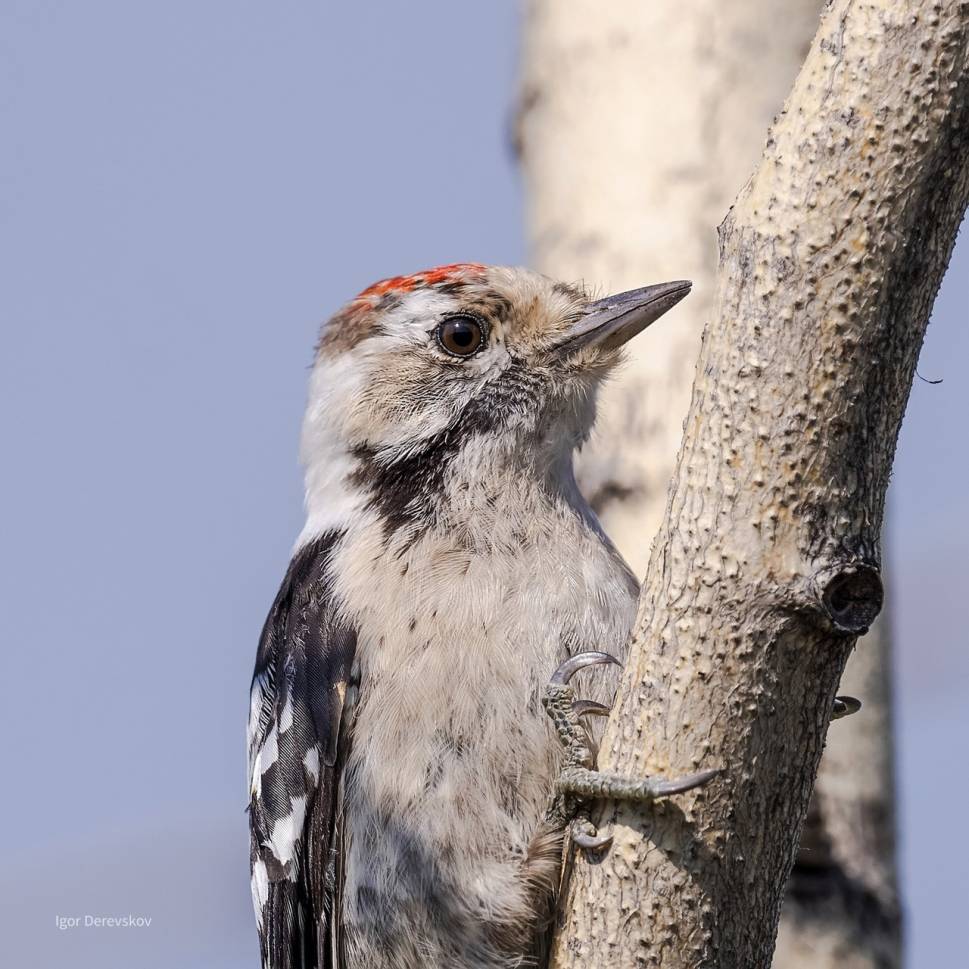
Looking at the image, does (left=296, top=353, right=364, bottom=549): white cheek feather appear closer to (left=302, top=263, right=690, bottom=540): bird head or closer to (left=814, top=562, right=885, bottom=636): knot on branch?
(left=302, top=263, right=690, bottom=540): bird head

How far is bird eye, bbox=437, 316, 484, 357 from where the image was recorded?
4602 mm

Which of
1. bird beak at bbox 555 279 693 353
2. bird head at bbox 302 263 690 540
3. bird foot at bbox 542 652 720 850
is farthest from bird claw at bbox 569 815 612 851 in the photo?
bird beak at bbox 555 279 693 353

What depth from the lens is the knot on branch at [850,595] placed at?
8.84 feet

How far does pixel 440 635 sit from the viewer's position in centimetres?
386

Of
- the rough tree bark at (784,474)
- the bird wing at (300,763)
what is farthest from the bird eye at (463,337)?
the rough tree bark at (784,474)

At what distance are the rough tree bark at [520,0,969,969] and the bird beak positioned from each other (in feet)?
5.28

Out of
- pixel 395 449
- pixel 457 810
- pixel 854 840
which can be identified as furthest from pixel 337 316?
pixel 854 840

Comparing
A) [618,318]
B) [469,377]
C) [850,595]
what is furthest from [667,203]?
[850,595]

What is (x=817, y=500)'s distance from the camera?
271 cm

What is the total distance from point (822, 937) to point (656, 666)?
6.54 ft

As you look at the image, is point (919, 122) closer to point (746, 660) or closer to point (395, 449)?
point (746, 660)

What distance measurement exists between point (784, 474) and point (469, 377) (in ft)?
6.36

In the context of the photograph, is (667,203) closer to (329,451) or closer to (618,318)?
(618,318)

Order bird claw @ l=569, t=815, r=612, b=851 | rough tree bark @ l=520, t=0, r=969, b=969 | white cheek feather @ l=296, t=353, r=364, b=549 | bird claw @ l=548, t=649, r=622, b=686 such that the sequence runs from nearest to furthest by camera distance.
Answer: rough tree bark @ l=520, t=0, r=969, b=969 → bird claw @ l=569, t=815, r=612, b=851 → bird claw @ l=548, t=649, r=622, b=686 → white cheek feather @ l=296, t=353, r=364, b=549
